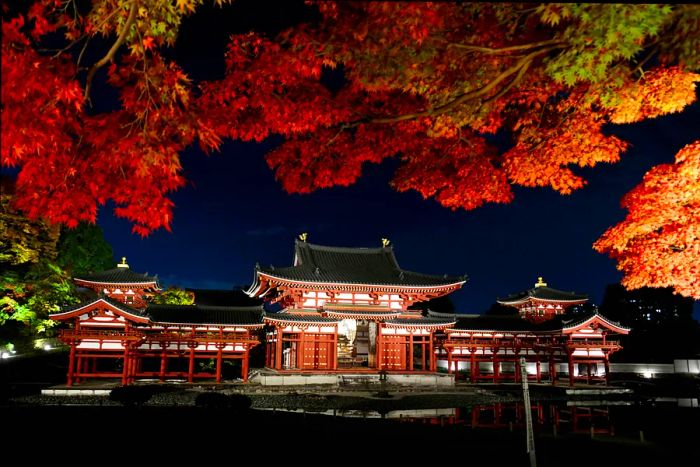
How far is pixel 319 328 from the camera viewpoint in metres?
29.1

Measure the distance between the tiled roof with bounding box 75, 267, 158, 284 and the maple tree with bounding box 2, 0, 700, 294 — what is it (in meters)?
23.5

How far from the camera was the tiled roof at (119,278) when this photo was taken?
30516 millimetres

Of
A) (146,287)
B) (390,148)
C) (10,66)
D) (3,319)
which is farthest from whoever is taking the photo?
(146,287)

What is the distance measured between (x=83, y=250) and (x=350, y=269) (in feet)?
64.4

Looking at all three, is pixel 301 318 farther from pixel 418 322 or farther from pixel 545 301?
pixel 545 301

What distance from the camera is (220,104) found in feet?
29.8

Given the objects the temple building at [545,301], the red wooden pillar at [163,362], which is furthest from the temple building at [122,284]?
the temple building at [545,301]

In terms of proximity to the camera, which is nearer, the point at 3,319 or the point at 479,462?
the point at 479,462

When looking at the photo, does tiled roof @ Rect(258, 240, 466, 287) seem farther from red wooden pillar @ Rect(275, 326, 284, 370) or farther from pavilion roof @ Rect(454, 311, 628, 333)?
pavilion roof @ Rect(454, 311, 628, 333)

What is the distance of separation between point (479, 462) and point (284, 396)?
14.9 m

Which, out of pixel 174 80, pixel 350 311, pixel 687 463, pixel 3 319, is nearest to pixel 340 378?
pixel 350 311

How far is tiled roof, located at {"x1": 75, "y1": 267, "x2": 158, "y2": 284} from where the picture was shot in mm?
30516

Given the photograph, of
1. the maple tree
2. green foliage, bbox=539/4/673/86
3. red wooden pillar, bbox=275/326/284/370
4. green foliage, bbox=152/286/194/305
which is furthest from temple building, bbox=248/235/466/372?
green foliage, bbox=539/4/673/86

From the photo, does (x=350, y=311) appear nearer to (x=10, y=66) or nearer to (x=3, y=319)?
(x=3, y=319)
